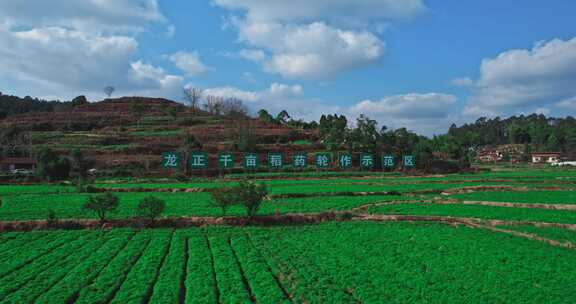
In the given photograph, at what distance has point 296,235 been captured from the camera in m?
23.4

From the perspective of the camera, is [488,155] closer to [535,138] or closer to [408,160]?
[535,138]

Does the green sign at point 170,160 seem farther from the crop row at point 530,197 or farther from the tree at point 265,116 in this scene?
the tree at point 265,116

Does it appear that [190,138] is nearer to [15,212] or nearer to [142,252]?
[15,212]

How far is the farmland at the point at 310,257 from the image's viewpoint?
13.4m

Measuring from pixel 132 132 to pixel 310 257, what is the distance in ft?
324

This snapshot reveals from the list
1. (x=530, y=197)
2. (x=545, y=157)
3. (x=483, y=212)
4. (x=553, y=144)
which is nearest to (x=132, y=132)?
(x=530, y=197)

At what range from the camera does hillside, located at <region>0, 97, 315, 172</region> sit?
84312 mm

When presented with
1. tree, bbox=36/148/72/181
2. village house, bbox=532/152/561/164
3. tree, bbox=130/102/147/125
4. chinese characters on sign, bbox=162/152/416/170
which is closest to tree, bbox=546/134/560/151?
village house, bbox=532/152/561/164

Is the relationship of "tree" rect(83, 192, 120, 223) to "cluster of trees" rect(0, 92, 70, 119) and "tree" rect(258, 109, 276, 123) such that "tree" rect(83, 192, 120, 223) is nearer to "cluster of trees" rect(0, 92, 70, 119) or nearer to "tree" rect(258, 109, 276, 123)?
"tree" rect(258, 109, 276, 123)

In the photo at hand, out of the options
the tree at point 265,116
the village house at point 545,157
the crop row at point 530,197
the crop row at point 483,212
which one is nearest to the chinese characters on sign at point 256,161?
the crop row at point 530,197

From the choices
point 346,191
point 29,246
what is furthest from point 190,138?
point 29,246

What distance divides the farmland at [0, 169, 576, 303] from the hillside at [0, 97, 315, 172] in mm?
50736

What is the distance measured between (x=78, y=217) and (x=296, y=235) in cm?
1593

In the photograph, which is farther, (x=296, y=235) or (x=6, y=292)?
(x=296, y=235)
